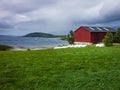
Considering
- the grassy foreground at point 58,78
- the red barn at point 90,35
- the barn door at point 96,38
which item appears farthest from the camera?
the barn door at point 96,38

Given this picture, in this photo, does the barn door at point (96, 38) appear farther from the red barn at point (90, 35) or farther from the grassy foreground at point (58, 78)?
the grassy foreground at point (58, 78)

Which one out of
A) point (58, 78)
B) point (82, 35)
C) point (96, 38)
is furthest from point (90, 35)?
point (58, 78)

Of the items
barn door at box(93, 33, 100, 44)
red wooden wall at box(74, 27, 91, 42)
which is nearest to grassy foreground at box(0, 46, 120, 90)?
barn door at box(93, 33, 100, 44)

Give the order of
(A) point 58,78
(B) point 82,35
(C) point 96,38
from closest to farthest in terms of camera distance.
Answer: (A) point 58,78
(C) point 96,38
(B) point 82,35

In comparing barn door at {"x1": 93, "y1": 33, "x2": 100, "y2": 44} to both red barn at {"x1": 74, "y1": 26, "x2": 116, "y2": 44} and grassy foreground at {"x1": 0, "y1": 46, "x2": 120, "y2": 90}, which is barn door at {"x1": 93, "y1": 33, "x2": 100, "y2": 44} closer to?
red barn at {"x1": 74, "y1": 26, "x2": 116, "y2": 44}

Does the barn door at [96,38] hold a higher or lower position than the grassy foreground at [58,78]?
higher

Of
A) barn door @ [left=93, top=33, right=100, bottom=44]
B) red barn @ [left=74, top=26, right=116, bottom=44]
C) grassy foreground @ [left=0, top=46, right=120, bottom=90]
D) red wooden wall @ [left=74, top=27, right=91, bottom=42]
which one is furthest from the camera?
red wooden wall @ [left=74, top=27, right=91, bottom=42]

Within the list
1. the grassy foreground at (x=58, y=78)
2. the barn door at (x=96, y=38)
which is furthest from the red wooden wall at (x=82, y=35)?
the grassy foreground at (x=58, y=78)

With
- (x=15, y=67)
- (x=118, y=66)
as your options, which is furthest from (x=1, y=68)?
(x=118, y=66)

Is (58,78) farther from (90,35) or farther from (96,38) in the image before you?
(96,38)

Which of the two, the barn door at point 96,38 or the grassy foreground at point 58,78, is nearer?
the grassy foreground at point 58,78

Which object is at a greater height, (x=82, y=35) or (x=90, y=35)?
(x=82, y=35)

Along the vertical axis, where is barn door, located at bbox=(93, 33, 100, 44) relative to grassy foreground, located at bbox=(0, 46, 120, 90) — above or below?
above

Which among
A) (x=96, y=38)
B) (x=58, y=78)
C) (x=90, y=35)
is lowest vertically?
(x=58, y=78)
